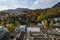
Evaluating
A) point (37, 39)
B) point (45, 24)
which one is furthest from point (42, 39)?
point (45, 24)

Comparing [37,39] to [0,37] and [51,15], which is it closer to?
[0,37]

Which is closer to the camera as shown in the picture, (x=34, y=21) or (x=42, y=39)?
(x=42, y=39)

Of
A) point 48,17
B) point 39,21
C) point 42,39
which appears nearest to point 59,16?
point 48,17

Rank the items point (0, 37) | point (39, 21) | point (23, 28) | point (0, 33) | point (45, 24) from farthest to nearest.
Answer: point (39, 21) → point (45, 24) → point (23, 28) → point (0, 33) → point (0, 37)

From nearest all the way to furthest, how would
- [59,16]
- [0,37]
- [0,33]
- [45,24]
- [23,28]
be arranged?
1. [0,37]
2. [0,33]
3. [23,28]
4. [45,24]
5. [59,16]

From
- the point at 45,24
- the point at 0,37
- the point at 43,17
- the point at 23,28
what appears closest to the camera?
the point at 0,37

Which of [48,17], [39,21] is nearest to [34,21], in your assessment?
[39,21]

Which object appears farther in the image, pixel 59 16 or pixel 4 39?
pixel 59 16

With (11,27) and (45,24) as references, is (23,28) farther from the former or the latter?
(45,24)

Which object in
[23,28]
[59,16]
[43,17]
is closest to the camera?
[23,28]
